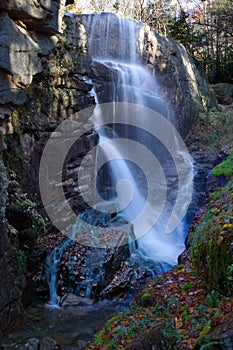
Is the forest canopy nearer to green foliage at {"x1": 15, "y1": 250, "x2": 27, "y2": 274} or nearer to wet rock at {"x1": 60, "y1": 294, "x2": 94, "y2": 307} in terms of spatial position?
wet rock at {"x1": 60, "y1": 294, "x2": 94, "y2": 307}

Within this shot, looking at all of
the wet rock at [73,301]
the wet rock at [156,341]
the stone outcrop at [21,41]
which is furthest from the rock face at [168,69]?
the wet rock at [156,341]

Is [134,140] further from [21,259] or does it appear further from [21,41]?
[21,259]

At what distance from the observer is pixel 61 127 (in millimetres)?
9211

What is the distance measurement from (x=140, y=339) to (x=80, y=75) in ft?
27.4

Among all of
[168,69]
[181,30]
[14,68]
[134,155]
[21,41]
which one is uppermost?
[181,30]

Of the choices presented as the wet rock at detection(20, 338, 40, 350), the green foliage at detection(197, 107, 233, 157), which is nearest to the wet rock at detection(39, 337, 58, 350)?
the wet rock at detection(20, 338, 40, 350)

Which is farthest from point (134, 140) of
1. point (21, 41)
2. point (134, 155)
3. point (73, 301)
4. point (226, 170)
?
point (73, 301)

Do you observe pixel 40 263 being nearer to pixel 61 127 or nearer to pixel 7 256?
pixel 7 256

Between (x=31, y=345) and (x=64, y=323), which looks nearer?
(x=31, y=345)

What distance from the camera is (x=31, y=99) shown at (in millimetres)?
8547

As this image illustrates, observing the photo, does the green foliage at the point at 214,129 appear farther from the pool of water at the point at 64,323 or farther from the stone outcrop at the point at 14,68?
the pool of water at the point at 64,323

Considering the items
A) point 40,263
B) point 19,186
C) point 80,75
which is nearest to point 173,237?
point 40,263

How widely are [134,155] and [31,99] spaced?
17.5 feet

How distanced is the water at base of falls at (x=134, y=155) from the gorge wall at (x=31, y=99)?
37.6 inches
